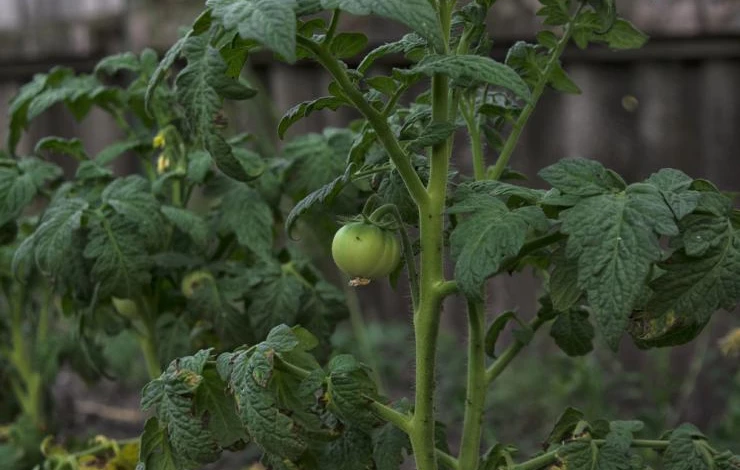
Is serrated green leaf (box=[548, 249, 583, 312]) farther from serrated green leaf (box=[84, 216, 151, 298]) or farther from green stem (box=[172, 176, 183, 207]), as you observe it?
green stem (box=[172, 176, 183, 207])

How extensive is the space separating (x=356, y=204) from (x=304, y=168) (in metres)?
0.18

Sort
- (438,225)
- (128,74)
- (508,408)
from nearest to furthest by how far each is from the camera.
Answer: (438,225), (508,408), (128,74)

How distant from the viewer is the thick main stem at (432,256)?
4.90 ft

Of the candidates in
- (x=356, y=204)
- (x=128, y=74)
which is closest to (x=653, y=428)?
(x=356, y=204)

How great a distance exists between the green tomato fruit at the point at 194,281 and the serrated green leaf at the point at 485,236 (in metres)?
0.82

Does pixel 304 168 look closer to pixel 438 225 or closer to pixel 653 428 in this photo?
pixel 438 225

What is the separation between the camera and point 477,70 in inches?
52.1

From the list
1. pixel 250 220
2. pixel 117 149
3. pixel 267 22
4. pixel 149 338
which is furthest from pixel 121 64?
pixel 267 22

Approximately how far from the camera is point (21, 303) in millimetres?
A: 2596

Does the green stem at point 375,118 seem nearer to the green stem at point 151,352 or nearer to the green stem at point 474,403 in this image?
the green stem at point 474,403

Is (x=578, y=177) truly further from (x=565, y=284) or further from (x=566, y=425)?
(x=566, y=425)

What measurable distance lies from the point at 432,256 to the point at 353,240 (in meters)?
0.11

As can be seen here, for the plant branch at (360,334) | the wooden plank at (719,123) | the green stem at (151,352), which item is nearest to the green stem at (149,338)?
the green stem at (151,352)

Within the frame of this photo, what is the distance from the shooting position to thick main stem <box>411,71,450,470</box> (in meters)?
1.49
